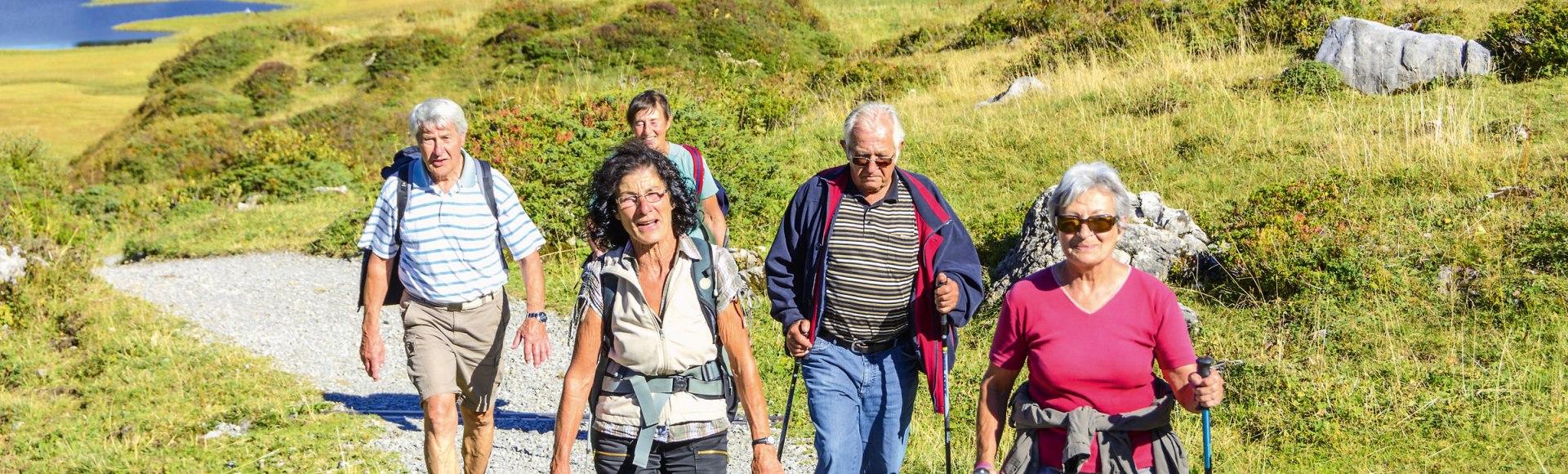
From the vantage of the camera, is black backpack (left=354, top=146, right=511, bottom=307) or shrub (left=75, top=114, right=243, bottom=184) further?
shrub (left=75, top=114, right=243, bottom=184)

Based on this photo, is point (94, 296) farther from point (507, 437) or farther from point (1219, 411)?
point (1219, 411)

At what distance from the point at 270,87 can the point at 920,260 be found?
30586mm

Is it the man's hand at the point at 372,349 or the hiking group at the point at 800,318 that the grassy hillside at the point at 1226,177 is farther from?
the man's hand at the point at 372,349

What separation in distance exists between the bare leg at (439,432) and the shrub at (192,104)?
89.3 feet

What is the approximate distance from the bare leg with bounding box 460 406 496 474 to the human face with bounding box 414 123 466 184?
1.10 m

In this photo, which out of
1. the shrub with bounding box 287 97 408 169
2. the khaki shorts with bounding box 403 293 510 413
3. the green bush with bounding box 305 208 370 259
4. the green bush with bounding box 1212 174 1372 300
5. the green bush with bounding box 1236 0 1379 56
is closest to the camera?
the khaki shorts with bounding box 403 293 510 413

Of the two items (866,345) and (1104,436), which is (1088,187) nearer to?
(1104,436)

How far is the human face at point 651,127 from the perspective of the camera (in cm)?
567

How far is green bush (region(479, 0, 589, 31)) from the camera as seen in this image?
31.1 metres

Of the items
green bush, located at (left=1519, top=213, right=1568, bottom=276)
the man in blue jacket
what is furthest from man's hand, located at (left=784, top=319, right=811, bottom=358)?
green bush, located at (left=1519, top=213, right=1568, bottom=276)

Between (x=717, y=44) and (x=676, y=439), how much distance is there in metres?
22.1

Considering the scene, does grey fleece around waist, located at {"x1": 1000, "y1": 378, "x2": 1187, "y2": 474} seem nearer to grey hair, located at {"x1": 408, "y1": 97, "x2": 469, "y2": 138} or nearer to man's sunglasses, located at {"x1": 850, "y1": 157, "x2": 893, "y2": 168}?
man's sunglasses, located at {"x1": 850, "y1": 157, "x2": 893, "y2": 168}

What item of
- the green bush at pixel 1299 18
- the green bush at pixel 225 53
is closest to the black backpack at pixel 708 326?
the green bush at pixel 1299 18

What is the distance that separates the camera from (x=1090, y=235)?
319cm
